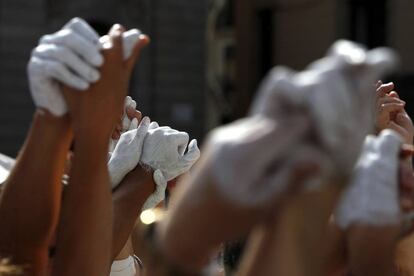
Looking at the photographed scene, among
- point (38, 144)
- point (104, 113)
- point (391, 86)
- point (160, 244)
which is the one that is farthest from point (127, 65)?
point (391, 86)

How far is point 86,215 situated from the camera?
201 cm

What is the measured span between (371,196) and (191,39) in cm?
1430

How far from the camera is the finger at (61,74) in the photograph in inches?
72.0

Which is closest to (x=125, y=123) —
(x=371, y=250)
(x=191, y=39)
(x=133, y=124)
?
(x=133, y=124)

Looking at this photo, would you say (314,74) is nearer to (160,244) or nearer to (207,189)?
(207,189)

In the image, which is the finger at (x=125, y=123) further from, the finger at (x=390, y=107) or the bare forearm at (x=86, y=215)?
the bare forearm at (x=86, y=215)

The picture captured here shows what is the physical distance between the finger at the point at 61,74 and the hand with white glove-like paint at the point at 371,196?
22.0 inches

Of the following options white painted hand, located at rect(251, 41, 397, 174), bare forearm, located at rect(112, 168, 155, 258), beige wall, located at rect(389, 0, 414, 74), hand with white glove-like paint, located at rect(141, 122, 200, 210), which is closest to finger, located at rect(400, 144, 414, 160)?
white painted hand, located at rect(251, 41, 397, 174)

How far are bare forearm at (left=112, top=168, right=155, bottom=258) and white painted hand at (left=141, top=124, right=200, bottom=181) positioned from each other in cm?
10

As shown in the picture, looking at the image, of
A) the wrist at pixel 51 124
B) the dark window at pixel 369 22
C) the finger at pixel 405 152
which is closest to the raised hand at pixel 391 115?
the finger at pixel 405 152

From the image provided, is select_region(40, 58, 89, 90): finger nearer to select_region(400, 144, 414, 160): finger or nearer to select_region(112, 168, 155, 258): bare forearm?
select_region(400, 144, 414, 160): finger

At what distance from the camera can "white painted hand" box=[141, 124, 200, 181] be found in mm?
2846

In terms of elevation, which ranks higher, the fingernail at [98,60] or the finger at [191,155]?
the fingernail at [98,60]

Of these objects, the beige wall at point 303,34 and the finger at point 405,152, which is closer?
the finger at point 405,152
